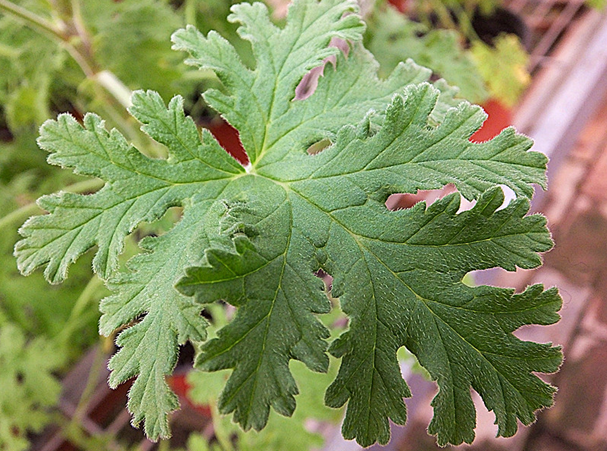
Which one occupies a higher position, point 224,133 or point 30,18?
point 30,18

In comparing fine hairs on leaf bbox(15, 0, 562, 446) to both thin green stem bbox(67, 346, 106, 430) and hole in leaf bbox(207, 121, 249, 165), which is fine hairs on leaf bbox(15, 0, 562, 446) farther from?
thin green stem bbox(67, 346, 106, 430)

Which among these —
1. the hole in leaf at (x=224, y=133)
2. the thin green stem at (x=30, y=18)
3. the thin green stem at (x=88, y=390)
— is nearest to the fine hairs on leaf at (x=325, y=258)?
the thin green stem at (x=30, y=18)

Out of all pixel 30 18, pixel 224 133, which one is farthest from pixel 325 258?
pixel 224 133

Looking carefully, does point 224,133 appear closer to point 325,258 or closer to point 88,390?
point 88,390

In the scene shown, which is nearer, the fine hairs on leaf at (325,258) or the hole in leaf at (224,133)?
the fine hairs on leaf at (325,258)

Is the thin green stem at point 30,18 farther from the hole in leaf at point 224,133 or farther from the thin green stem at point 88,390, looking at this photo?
the thin green stem at point 88,390

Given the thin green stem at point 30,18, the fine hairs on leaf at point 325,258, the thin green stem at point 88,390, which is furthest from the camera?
the thin green stem at point 88,390

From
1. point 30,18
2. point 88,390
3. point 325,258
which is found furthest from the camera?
point 88,390

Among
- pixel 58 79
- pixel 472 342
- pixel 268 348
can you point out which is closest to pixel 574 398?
pixel 472 342

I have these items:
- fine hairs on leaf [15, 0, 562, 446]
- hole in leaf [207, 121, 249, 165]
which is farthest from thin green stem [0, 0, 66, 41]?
hole in leaf [207, 121, 249, 165]
